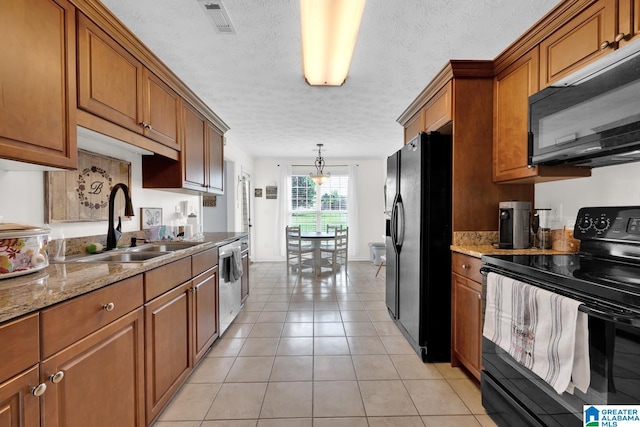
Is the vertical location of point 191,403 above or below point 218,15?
below

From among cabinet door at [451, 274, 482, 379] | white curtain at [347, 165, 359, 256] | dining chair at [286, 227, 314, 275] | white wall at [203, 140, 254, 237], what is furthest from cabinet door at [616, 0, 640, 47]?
white curtain at [347, 165, 359, 256]

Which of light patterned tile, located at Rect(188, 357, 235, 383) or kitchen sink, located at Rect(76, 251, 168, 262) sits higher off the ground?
kitchen sink, located at Rect(76, 251, 168, 262)

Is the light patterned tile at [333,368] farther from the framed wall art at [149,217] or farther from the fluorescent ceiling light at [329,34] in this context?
the fluorescent ceiling light at [329,34]

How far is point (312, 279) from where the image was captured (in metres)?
4.80

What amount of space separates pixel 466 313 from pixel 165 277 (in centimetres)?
190

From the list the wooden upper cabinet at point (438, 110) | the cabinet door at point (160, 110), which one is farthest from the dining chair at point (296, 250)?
the wooden upper cabinet at point (438, 110)

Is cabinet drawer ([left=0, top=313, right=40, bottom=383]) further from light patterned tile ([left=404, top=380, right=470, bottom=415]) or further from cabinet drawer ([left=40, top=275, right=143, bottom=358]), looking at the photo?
light patterned tile ([left=404, top=380, right=470, bottom=415])

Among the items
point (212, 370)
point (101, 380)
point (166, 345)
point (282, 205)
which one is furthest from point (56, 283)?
point (282, 205)

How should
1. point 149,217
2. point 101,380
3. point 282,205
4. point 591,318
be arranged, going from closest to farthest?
point 591,318, point 101,380, point 149,217, point 282,205

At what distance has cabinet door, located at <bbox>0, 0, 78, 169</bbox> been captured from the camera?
1046 mm

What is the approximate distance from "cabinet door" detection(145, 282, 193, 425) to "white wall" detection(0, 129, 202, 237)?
737mm

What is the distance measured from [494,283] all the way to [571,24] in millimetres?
1419

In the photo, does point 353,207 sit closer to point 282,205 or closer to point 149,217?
point 282,205

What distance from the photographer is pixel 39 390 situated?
0.85 meters
